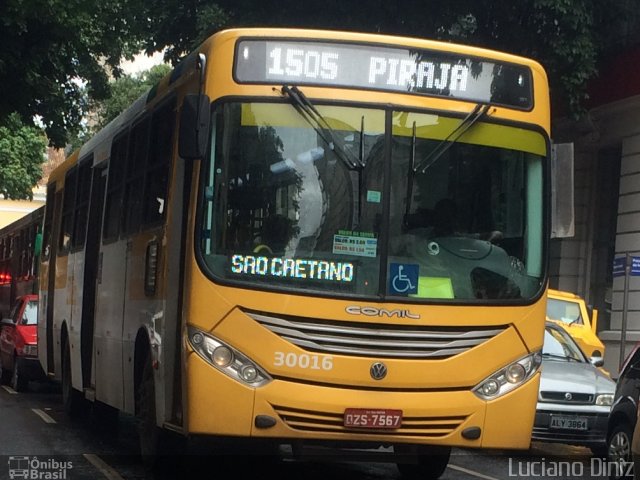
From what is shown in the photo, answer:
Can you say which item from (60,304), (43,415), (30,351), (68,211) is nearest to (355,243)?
(68,211)

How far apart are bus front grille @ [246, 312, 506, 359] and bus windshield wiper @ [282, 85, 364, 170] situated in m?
1.10

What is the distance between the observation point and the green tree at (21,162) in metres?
40.0

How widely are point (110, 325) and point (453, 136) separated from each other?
175 inches

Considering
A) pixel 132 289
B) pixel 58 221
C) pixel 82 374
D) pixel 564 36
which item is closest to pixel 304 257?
pixel 132 289

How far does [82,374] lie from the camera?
13.3 meters

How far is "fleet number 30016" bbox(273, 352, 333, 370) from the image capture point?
7.83 meters

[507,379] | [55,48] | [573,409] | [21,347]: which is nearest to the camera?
[507,379]

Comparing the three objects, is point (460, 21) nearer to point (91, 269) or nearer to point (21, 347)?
point (21, 347)

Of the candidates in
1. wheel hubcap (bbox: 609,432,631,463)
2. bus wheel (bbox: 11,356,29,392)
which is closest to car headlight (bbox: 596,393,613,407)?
wheel hubcap (bbox: 609,432,631,463)

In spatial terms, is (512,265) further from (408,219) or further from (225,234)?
(225,234)

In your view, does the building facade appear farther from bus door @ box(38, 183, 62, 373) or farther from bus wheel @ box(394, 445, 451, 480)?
bus wheel @ box(394, 445, 451, 480)

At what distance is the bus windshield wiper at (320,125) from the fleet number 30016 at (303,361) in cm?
130

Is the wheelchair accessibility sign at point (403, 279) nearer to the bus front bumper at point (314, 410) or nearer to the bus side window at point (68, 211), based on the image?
the bus front bumper at point (314, 410)

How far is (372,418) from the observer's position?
793 cm
